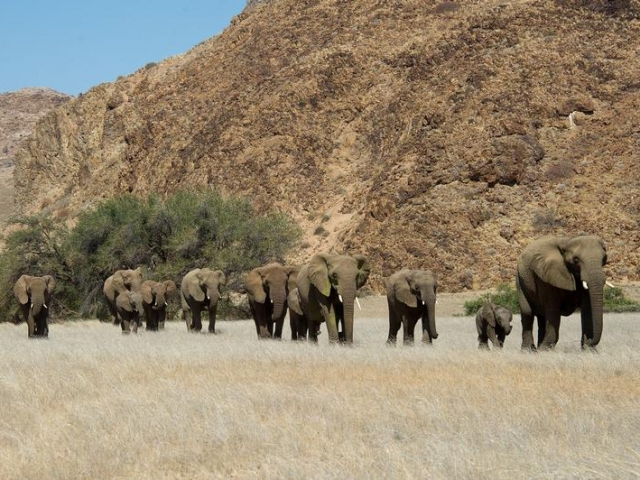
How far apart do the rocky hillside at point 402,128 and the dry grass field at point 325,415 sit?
28.6 meters

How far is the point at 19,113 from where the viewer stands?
178250mm

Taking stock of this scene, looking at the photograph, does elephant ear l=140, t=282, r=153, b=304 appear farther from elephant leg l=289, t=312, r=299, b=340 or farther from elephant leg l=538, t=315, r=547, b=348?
elephant leg l=538, t=315, r=547, b=348

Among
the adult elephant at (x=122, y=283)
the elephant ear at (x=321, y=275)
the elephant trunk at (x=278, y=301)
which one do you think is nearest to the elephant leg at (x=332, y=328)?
the elephant ear at (x=321, y=275)

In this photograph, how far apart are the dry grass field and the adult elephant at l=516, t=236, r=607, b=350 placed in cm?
83

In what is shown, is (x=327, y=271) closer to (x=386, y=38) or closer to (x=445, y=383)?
(x=445, y=383)

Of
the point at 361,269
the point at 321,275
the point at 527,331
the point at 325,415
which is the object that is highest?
the point at 361,269

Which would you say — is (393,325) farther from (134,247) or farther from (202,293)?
(134,247)

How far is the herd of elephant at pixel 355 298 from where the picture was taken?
55.1 ft

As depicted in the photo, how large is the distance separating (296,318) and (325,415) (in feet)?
42.9

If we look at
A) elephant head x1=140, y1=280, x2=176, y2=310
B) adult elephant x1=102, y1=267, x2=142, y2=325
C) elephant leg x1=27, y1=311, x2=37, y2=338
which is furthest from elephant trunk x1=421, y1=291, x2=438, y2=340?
adult elephant x1=102, y1=267, x2=142, y2=325

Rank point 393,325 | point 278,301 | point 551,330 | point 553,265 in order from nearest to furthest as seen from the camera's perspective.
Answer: point 553,265
point 551,330
point 393,325
point 278,301

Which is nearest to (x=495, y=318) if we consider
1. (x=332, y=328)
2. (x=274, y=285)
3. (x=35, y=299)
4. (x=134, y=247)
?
(x=332, y=328)

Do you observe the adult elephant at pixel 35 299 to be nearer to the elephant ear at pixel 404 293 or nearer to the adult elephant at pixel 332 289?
the adult elephant at pixel 332 289

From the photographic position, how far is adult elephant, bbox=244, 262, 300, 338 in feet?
79.2
